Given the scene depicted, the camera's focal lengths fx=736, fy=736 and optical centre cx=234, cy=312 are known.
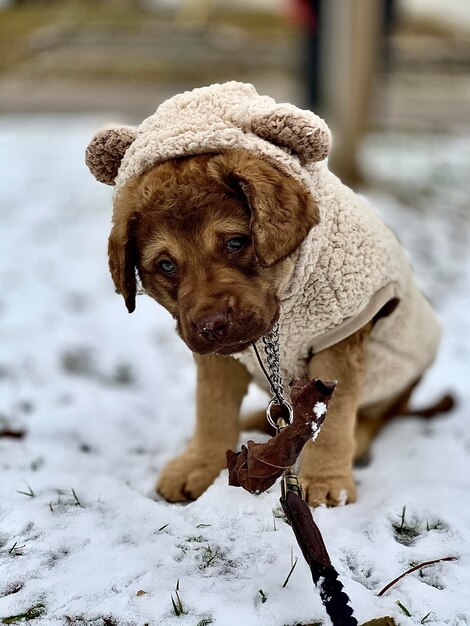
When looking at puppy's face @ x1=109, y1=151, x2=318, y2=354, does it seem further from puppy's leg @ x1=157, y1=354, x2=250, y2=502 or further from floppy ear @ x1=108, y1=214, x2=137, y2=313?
puppy's leg @ x1=157, y1=354, x2=250, y2=502

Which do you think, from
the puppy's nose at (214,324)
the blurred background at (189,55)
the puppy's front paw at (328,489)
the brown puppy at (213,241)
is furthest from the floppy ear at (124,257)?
the blurred background at (189,55)

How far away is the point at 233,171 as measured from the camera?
207 cm

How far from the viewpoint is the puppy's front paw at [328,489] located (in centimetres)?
250

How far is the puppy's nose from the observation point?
2.00 m

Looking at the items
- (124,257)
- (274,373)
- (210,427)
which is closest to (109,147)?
(124,257)

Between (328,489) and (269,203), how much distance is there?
3.45 ft

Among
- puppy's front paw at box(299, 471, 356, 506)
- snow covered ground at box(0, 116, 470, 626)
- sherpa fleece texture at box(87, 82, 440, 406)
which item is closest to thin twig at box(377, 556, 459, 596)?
snow covered ground at box(0, 116, 470, 626)

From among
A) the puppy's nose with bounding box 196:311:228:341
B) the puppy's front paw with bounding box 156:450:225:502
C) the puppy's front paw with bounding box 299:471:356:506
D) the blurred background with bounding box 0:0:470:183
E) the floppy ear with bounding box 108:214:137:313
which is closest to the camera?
the puppy's nose with bounding box 196:311:228:341

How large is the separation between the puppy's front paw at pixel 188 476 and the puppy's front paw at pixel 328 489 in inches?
13.7

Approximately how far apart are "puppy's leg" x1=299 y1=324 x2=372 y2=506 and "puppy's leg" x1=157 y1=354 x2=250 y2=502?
31cm

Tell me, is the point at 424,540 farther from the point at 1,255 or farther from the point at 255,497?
the point at 1,255

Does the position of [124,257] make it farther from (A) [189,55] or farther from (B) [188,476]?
(A) [189,55]

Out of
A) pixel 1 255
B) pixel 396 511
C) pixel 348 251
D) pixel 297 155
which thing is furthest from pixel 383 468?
pixel 1 255

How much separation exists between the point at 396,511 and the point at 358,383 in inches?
17.4
